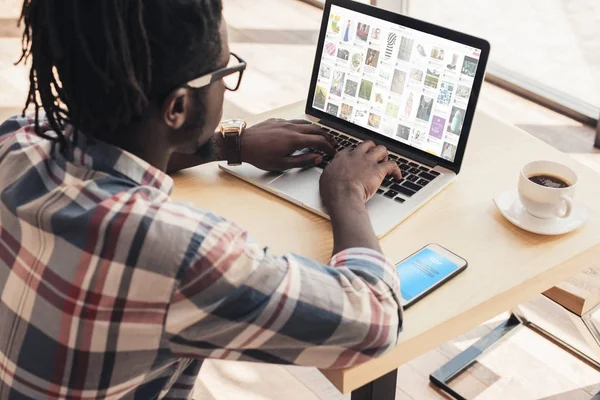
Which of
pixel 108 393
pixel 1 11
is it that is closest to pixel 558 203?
pixel 108 393

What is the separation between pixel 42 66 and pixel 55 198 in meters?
0.17

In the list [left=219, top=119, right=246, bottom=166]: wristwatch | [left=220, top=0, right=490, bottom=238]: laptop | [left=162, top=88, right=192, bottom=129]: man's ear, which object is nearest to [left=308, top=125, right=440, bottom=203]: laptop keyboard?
[left=220, top=0, right=490, bottom=238]: laptop

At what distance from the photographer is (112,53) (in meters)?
0.85

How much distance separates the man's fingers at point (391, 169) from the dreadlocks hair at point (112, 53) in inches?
17.3

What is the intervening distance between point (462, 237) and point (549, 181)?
0.17 metres

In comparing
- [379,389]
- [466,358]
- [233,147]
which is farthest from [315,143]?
[466,358]

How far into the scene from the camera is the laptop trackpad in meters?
1.31

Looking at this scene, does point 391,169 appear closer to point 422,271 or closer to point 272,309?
point 422,271

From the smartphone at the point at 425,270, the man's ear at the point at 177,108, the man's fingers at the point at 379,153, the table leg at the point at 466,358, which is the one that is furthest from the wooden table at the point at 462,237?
the table leg at the point at 466,358

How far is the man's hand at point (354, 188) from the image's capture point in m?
1.12

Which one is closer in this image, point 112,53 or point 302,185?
point 112,53

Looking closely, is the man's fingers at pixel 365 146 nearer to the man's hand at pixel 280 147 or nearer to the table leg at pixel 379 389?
the man's hand at pixel 280 147

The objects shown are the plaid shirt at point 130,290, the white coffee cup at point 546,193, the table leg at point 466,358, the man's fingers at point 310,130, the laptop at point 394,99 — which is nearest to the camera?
the plaid shirt at point 130,290

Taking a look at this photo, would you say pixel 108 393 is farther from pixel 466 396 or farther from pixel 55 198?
pixel 466 396
